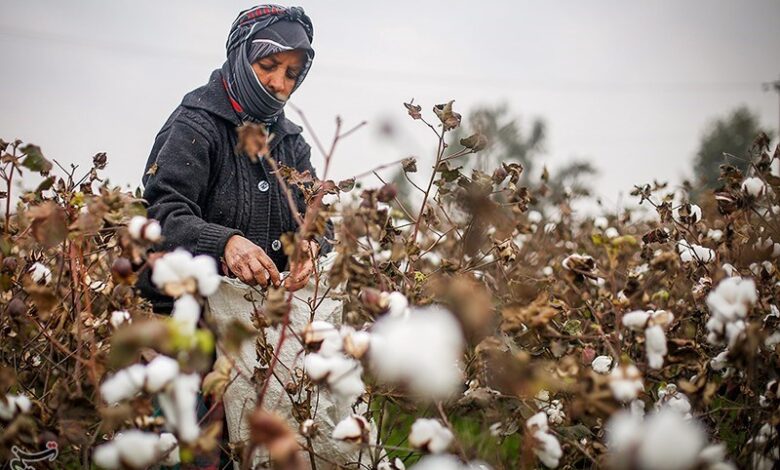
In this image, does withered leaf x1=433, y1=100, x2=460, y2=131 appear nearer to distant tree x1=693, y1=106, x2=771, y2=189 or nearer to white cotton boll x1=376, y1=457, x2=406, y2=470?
white cotton boll x1=376, y1=457, x2=406, y2=470

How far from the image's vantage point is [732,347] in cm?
88

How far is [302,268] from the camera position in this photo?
1225mm

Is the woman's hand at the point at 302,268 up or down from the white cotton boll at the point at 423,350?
up

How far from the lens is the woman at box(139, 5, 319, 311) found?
4.92 ft

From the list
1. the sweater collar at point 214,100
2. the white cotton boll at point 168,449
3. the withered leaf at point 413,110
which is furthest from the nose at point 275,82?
the white cotton boll at point 168,449

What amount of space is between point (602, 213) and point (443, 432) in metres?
2.65

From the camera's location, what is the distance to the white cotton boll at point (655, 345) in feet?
2.92

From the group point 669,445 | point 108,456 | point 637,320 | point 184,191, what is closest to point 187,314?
point 108,456

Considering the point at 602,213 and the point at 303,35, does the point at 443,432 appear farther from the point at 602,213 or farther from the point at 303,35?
the point at 602,213

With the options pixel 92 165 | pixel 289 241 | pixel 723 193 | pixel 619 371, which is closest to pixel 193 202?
pixel 92 165

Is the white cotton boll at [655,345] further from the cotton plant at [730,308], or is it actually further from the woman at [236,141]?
the woman at [236,141]

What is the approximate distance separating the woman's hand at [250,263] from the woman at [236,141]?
0.45 feet

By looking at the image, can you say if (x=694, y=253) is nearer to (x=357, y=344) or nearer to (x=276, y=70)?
(x=357, y=344)

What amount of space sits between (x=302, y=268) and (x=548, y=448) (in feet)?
1.87
